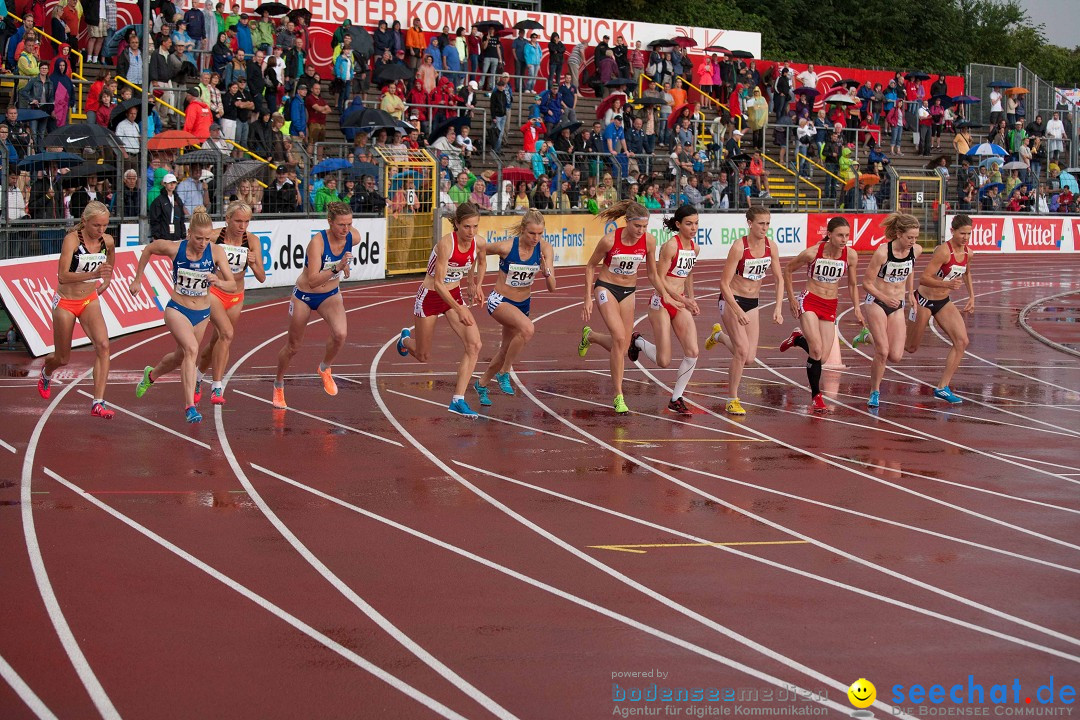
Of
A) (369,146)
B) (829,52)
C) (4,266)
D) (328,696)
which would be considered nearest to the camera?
(328,696)

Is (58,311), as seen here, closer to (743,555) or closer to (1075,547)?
(743,555)

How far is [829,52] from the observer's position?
195 ft

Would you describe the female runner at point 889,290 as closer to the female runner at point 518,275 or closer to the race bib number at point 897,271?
the race bib number at point 897,271

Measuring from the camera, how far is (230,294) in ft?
39.5

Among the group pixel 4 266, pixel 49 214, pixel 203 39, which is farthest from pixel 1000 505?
pixel 203 39

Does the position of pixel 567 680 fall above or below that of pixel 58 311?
below

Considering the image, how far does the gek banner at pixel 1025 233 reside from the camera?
39406 millimetres

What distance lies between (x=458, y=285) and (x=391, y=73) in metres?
16.9

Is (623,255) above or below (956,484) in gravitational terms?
above

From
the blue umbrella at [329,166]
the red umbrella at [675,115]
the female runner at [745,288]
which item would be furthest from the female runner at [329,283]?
the red umbrella at [675,115]

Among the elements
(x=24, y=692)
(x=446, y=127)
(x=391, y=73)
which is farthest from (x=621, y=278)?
(x=391, y=73)

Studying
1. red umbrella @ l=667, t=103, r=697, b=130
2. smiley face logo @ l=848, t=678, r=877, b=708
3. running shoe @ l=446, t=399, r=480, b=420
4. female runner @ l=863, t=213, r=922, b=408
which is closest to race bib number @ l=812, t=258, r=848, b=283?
female runner @ l=863, t=213, r=922, b=408

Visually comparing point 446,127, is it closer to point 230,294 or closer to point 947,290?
point 947,290

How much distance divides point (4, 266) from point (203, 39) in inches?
494
